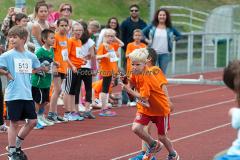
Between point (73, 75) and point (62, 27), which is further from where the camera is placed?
point (73, 75)

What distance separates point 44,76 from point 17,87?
2.70 m

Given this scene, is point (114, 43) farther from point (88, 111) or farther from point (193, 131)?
point (193, 131)

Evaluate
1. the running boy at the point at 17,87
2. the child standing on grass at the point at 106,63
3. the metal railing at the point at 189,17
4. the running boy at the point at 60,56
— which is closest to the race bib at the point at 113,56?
the child standing on grass at the point at 106,63

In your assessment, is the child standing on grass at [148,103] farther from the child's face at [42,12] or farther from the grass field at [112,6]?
the grass field at [112,6]

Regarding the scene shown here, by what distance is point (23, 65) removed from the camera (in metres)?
9.93

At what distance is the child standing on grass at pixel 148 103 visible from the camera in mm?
9461

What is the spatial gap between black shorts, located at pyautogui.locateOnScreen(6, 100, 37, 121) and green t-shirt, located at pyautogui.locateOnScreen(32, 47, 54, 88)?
258 centimetres

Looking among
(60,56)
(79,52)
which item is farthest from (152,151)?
(79,52)

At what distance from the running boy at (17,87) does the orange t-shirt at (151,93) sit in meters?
1.40

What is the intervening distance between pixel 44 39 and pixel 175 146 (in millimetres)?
3034

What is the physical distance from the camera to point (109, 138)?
39.6ft

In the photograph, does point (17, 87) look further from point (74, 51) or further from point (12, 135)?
point (74, 51)

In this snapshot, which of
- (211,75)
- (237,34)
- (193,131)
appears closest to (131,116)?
(193,131)

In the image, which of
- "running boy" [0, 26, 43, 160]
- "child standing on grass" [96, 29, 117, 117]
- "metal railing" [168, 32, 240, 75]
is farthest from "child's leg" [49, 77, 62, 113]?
"metal railing" [168, 32, 240, 75]
